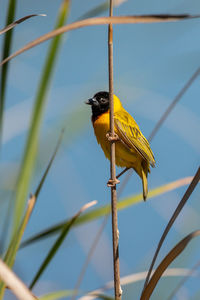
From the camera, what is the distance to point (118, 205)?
5.74 ft

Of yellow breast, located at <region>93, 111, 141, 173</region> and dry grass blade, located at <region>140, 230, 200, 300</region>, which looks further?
yellow breast, located at <region>93, 111, 141, 173</region>

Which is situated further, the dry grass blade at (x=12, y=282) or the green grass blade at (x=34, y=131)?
the green grass blade at (x=34, y=131)

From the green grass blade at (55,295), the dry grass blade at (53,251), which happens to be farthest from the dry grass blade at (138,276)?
the dry grass blade at (53,251)

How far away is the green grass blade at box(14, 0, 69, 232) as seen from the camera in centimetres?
154

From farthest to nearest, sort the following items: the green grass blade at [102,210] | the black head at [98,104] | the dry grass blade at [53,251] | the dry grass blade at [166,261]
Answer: the black head at [98,104] → the green grass blade at [102,210] → the dry grass blade at [53,251] → the dry grass blade at [166,261]

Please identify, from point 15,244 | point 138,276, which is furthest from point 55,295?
point 138,276

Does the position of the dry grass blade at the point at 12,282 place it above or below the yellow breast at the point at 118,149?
below

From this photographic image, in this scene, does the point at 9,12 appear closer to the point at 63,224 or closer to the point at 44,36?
the point at 44,36

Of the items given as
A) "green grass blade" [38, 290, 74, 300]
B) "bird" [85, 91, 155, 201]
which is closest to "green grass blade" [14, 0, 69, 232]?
"green grass blade" [38, 290, 74, 300]

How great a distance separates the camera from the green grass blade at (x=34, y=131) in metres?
1.54

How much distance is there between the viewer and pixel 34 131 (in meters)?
1.58

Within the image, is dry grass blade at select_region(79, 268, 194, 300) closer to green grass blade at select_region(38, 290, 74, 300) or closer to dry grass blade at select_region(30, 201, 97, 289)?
green grass blade at select_region(38, 290, 74, 300)

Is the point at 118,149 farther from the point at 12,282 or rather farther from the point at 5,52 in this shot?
the point at 12,282

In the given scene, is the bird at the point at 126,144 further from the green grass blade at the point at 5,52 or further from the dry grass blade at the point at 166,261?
the dry grass blade at the point at 166,261
